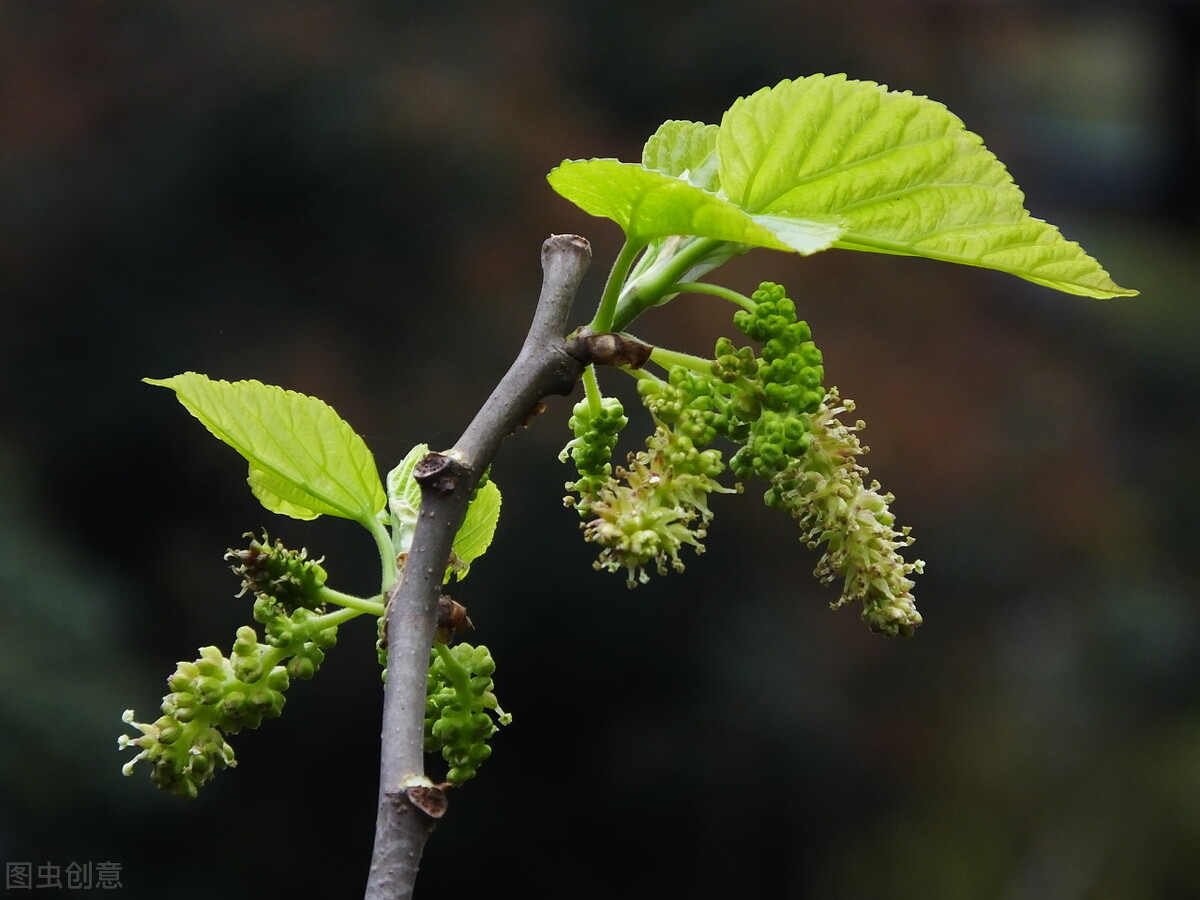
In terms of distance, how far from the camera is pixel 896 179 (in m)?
0.49

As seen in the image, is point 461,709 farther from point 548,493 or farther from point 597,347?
point 548,493

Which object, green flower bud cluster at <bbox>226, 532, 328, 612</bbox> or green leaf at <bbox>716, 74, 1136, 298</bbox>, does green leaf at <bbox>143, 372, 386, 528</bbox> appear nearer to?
green flower bud cluster at <bbox>226, 532, 328, 612</bbox>

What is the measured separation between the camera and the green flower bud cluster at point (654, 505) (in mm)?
457

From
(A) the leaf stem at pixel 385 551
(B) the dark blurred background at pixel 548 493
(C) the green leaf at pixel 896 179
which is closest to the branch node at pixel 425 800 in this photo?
(A) the leaf stem at pixel 385 551

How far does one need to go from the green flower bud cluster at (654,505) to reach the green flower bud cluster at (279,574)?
112 mm

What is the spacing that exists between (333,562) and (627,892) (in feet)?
5.34

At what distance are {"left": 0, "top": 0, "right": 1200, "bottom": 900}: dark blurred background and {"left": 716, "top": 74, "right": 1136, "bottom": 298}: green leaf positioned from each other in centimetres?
339

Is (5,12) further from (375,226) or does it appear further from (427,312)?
(427,312)

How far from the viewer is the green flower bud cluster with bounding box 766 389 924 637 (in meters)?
0.48

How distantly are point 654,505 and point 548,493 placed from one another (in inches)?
139

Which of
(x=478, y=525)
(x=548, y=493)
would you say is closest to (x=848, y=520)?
(x=478, y=525)

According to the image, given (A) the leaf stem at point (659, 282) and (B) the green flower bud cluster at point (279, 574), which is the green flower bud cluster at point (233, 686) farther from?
(A) the leaf stem at point (659, 282)

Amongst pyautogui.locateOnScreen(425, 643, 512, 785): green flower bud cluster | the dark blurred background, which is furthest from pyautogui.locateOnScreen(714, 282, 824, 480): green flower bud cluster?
the dark blurred background

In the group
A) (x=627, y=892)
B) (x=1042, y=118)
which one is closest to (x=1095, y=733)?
(x=627, y=892)
